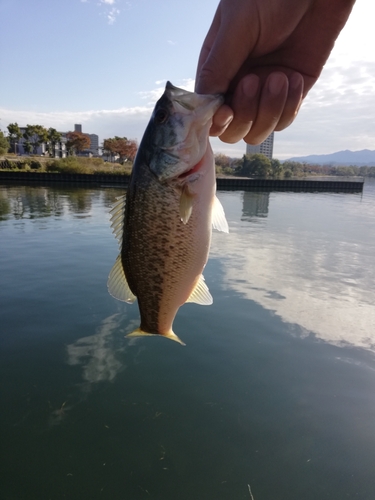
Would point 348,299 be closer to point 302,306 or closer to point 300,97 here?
point 302,306

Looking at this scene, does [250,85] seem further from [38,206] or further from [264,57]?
[38,206]

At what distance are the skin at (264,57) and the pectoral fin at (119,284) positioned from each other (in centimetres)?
117

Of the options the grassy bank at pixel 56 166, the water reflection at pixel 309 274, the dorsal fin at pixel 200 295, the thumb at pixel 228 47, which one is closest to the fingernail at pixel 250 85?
the thumb at pixel 228 47

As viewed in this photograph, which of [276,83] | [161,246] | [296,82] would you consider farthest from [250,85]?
[161,246]

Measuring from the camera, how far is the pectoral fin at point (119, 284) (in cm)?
248

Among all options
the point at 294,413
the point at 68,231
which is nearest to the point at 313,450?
the point at 294,413

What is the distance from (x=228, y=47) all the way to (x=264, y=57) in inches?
19.4

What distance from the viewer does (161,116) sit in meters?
2.33

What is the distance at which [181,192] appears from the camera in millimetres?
2264

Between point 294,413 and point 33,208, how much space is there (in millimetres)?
27519

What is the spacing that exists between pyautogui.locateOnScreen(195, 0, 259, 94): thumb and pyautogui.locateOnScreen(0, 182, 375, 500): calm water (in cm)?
494

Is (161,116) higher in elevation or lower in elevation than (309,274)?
higher

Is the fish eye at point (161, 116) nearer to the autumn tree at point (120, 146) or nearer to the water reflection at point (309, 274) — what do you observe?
the water reflection at point (309, 274)

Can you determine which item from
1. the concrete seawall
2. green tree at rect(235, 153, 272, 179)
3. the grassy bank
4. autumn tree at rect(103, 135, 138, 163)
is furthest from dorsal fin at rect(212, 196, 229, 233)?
green tree at rect(235, 153, 272, 179)
